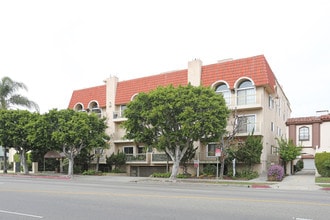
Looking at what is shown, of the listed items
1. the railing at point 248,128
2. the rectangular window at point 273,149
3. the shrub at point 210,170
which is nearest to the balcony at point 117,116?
the shrub at point 210,170

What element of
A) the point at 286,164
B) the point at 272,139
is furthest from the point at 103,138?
the point at 286,164

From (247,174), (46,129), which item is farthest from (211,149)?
(46,129)

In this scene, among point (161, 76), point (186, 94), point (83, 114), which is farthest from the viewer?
point (161, 76)

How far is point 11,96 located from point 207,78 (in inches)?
957

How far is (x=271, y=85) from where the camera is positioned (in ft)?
93.2

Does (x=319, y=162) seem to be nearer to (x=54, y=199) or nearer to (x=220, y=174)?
(x=220, y=174)

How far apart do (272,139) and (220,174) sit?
8.32 meters

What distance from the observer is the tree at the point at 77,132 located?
97.1 feet

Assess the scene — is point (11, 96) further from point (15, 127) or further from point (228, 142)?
point (228, 142)

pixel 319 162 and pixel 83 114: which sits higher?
pixel 83 114

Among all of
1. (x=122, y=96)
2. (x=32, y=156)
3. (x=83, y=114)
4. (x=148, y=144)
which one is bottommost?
(x=32, y=156)

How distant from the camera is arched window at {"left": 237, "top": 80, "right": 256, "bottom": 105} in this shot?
93.1ft

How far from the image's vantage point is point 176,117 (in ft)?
79.3

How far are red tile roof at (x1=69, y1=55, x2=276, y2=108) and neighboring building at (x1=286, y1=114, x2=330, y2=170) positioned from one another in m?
8.48
